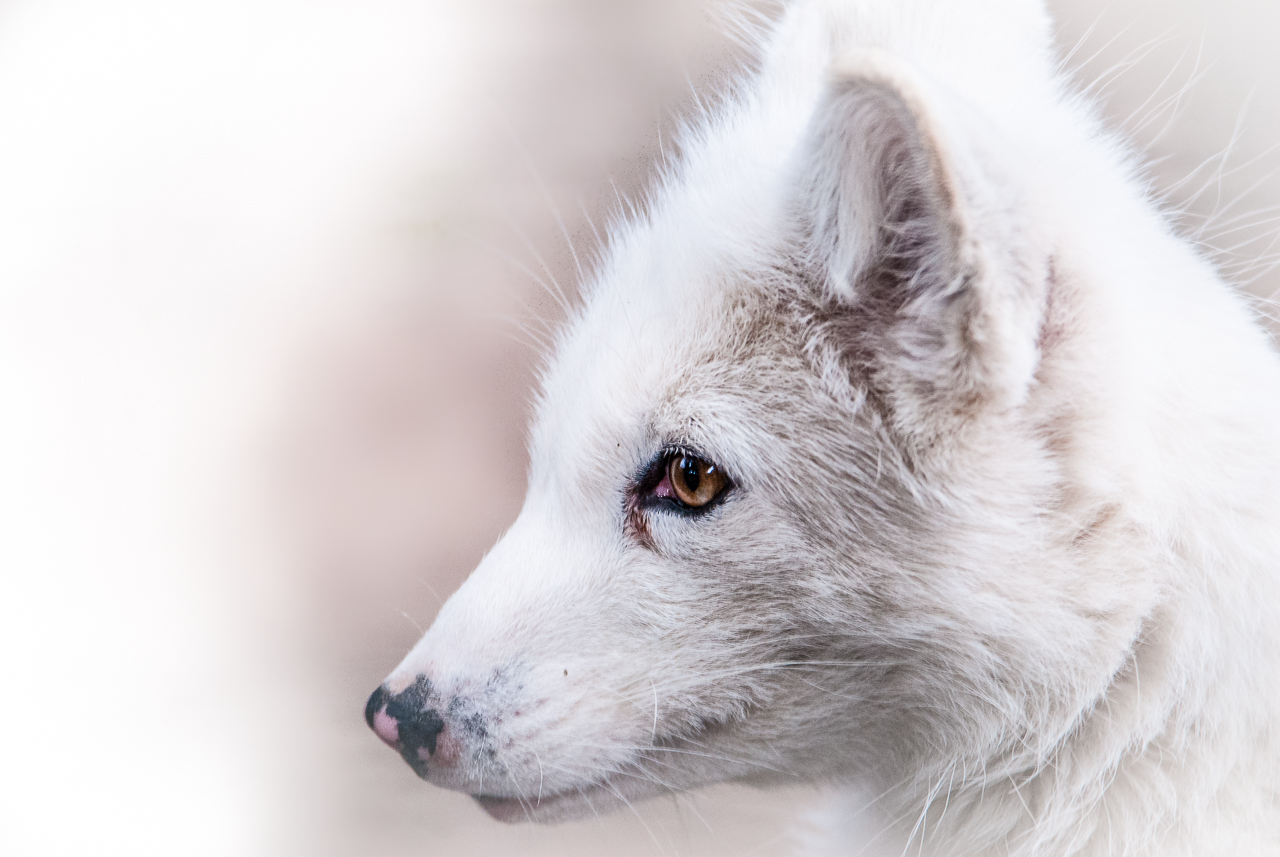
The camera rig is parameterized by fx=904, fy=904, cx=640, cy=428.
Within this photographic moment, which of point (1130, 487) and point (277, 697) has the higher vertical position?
point (1130, 487)

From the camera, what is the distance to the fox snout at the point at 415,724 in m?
0.76

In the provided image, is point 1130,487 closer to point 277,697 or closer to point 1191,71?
point 1191,71

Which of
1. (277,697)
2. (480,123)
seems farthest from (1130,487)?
(277,697)

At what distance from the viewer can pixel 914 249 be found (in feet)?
2.17

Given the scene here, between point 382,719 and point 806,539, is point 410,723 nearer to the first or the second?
point 382,719

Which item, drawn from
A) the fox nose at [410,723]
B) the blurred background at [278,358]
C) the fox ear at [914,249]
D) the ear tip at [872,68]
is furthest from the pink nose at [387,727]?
the ear tip at [872,68]

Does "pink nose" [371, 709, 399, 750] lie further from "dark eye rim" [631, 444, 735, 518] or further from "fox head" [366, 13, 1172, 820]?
"dark eye rim" [631, 444, 735, 518]

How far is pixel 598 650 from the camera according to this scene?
0.76 m

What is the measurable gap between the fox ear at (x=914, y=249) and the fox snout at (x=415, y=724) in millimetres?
451

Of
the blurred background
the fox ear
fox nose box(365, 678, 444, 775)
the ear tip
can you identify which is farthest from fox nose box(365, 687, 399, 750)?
the ear tip

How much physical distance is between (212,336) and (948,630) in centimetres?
83

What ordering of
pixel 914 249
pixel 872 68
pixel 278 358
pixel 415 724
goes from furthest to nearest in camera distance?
pixel 278 358 < pixel 415 724 < pixel 914 249 < pixel 872 68

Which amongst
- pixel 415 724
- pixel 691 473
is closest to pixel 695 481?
pixel 691 473

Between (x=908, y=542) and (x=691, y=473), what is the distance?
18cm
